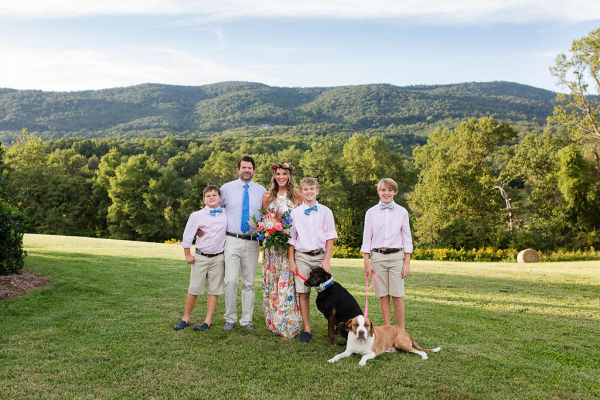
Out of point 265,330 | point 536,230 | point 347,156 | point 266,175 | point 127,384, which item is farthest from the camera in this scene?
point 347,156

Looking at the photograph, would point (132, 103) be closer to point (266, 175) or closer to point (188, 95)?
point (188, 95)

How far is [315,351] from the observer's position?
488 centimetres

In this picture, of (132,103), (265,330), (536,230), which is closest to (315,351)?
(265,330)

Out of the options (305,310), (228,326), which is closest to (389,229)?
(305,310)

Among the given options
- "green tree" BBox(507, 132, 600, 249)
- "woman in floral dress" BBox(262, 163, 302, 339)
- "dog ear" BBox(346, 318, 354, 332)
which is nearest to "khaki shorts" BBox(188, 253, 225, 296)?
"woman in floral dress" BBox(262, 163, 302, 339)

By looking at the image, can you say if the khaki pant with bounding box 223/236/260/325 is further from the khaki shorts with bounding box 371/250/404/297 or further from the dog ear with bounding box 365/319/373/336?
the dog ear with bounding box 365/319/373/336

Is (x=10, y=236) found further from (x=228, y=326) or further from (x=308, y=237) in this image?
(x=308, y=237)

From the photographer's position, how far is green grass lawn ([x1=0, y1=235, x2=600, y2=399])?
3.81 m

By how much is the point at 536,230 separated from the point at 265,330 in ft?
105

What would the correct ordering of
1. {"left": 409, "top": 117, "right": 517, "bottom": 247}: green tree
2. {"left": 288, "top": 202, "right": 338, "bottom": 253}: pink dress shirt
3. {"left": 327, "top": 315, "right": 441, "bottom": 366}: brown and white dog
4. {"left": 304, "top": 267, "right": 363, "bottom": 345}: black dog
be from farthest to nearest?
{"left": 409, "top": 117, "right": 517, "bottom": 247}: green tree
{"left": 288, "top": 202, "right": 338, "bottom": 253}: pink dress shirt
{"left": 304, "top": 267, "right": 363, "bottom": 345}: black dog
{"left": 327, "top": 315, "right": 441, "bottom": 366}: brown and white dog

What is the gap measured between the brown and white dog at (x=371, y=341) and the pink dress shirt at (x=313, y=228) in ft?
3.99

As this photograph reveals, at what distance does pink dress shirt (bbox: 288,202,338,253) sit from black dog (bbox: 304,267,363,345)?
41 cm

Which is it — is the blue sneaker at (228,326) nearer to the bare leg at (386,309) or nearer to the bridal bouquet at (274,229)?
the bridal bouquet at (274,229)

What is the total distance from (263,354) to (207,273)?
1664 mm
